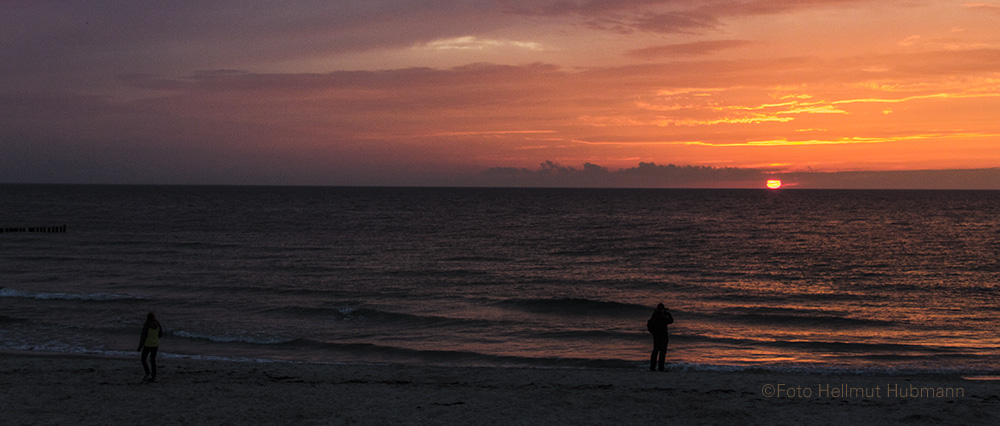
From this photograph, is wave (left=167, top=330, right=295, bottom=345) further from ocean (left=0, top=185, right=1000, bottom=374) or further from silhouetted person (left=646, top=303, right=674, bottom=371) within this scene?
silhouetted person (left=646, top=303, right=674, bottom=371)

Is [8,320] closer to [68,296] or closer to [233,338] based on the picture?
[68,296]

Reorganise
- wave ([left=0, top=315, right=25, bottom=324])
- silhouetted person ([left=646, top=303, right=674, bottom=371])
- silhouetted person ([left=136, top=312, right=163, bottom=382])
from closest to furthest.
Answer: silhouetted person ([left=136, top=312, right=163, bottom=382]) → silhouetted person ([left=646, top=303, right=674, bottom=371]) → wave ([left=0, top=315, right=25, bottom=324])

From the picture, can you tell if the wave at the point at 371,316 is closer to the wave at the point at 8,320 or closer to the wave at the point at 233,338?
the wave at the point at 233,338

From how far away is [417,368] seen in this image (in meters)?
17.5

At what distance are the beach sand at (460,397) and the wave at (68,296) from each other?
36.5ft

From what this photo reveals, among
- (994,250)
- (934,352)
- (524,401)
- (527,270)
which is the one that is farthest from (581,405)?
(994,250)

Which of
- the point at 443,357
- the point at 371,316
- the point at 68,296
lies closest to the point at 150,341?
the point at 443,357

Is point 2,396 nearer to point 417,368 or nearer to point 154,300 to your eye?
point 417,368

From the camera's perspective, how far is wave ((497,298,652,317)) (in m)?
26.3

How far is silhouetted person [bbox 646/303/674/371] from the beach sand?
1.91 feet

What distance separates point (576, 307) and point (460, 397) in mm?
13707

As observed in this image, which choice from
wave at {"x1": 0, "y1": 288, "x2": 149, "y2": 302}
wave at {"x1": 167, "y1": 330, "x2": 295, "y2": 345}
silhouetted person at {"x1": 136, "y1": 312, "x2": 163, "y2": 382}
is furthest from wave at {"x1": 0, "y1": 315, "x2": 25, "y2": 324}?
silhouetted person at {"x1": 136, "y1": 312, "x2": 163, "y2": 382}

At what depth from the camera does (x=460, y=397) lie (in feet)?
45.7

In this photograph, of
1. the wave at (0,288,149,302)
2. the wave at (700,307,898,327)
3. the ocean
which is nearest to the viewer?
the ocean
